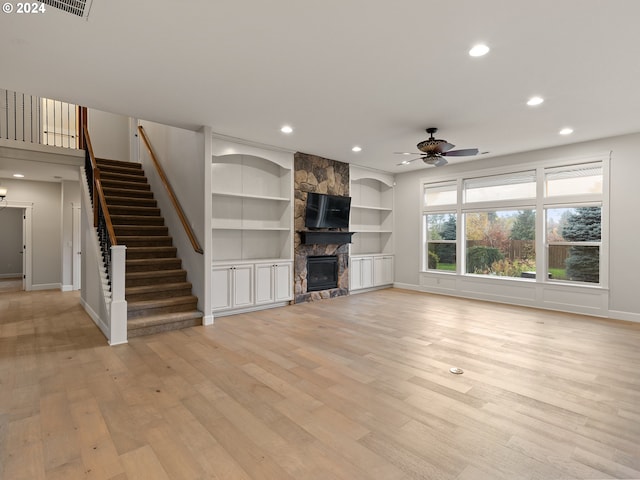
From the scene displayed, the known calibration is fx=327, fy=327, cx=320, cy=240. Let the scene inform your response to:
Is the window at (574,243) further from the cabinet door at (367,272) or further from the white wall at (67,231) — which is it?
the white wall at (67,231)

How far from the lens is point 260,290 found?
5.85 metres

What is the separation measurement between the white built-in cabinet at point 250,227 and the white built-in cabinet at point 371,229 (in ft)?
6.09

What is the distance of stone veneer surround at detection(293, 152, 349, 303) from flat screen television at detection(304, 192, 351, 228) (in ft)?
0.47

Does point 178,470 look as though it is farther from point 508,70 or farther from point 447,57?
point 508,70

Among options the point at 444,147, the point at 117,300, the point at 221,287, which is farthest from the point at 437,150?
the point at 117,300

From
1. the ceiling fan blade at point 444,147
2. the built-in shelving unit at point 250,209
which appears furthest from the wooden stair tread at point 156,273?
the ceiling fan blade at point 444,147

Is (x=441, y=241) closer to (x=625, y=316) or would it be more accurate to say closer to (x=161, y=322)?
(x=625, y=316)

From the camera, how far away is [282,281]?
20.4 feet

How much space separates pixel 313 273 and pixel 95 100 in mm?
4553

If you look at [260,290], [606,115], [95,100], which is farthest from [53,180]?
[606,115]

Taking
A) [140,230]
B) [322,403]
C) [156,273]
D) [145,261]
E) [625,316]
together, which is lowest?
[322,403]

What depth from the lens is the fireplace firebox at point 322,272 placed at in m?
6.79

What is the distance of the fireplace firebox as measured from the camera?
6.79 metres

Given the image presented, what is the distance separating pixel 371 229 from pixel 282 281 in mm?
3170
